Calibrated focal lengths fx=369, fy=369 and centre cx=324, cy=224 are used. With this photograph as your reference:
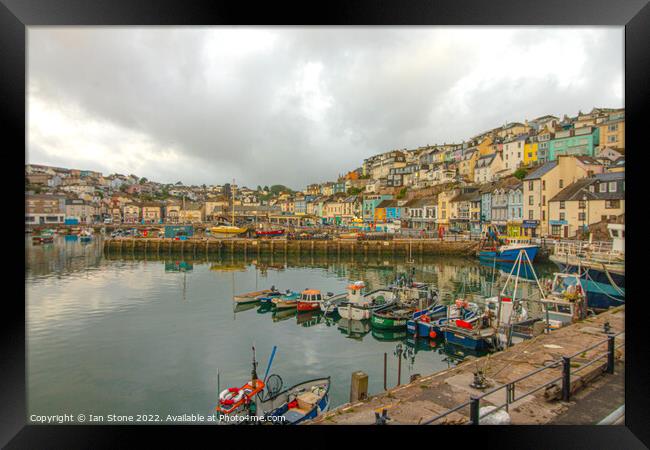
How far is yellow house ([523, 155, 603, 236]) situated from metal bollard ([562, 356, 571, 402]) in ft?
62.4

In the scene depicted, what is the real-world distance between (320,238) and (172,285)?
15850mm

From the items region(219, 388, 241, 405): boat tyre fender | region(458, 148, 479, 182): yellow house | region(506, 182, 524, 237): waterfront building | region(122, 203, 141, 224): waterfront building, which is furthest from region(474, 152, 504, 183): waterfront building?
region(122, 203, 141, 224): waterfront building

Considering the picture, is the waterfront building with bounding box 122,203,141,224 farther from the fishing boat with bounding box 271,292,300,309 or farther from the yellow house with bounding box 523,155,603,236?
the yellow house with bounding box 523,155,603,236

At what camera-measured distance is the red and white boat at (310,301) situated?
12.0m

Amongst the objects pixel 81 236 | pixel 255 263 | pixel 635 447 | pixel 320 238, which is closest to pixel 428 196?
pixel 320 238

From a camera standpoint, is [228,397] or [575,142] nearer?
[228,397]

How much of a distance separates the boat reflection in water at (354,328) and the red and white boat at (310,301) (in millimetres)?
1132

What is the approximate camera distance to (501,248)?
22.2 m

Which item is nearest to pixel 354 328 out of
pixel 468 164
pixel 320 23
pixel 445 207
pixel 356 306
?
pixel 356 306

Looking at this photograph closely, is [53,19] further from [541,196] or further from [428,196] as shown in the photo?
[428,196]

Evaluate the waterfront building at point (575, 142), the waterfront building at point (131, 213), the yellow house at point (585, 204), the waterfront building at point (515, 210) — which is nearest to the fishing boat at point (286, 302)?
the yellow house at point (585, 204)

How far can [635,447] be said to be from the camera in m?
2.98

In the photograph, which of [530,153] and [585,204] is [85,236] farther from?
[530,153]

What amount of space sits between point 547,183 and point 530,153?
18.1 metres
